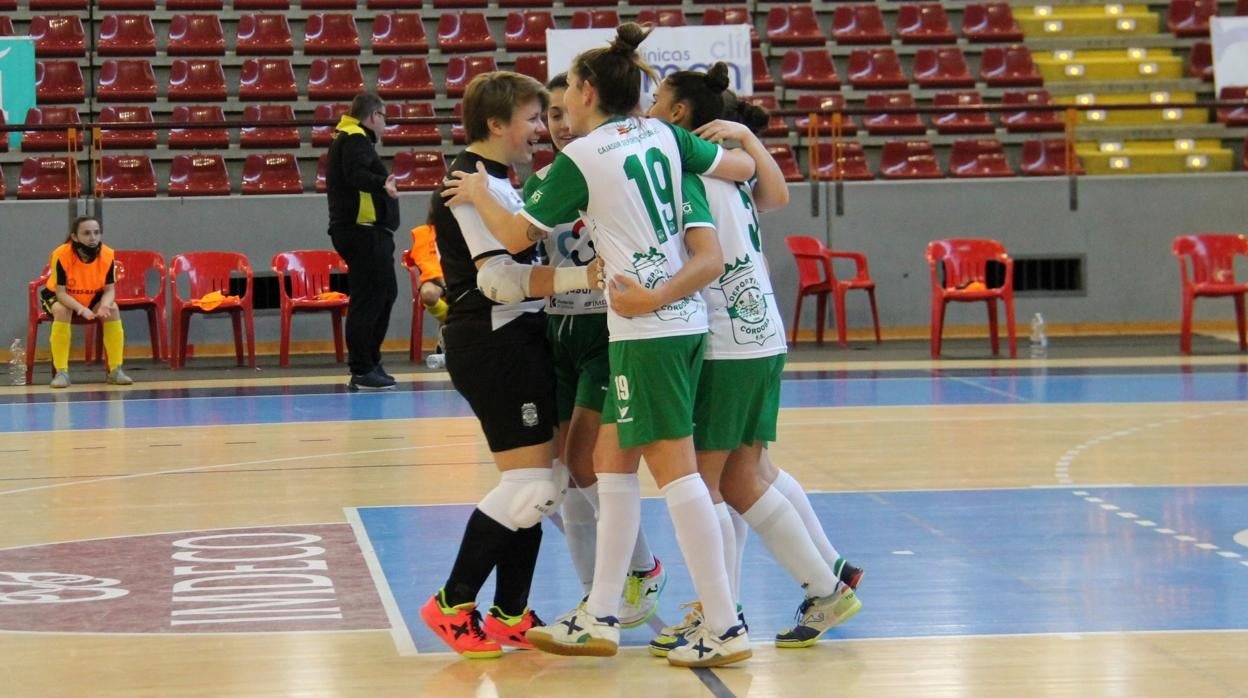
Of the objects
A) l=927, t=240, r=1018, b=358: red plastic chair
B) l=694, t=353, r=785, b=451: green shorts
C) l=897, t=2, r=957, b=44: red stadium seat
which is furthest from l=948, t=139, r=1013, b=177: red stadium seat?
l=694, t=353, r=785, b=451: green shorts

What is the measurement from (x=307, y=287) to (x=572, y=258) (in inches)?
366

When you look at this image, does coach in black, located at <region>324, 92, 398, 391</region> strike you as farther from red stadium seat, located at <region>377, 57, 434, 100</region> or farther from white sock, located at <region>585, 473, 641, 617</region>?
white sock, located at <region>585, 473, 641, 617</region>

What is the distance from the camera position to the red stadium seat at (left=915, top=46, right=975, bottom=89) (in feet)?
55.8

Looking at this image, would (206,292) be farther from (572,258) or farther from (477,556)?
(477,556)

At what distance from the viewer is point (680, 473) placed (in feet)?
13.4

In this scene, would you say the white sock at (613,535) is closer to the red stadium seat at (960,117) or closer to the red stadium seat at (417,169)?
the red stadium seat at (417,169)

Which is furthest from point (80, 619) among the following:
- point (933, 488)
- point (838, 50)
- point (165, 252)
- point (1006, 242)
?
point (838, 50)

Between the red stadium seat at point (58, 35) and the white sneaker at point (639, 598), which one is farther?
the red stadium seat at point (58, 35)

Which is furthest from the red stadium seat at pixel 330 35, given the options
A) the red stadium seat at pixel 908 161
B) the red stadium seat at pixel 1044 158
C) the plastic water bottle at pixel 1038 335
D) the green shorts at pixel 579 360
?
the green shorts at pixel 579 360

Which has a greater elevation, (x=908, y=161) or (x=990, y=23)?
(x=990, y=23)

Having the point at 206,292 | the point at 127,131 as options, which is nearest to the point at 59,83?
the point at 127,131

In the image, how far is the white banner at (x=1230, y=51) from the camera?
1602cm

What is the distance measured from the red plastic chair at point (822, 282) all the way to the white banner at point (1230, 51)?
435cm

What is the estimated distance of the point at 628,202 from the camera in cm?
404
